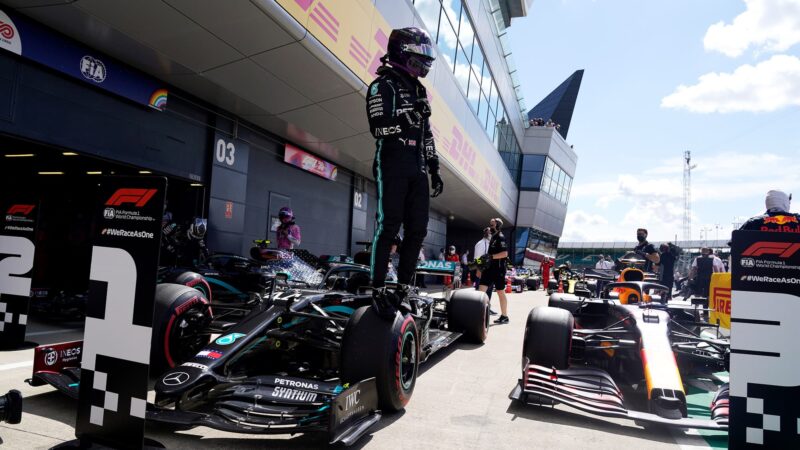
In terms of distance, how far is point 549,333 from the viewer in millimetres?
3664

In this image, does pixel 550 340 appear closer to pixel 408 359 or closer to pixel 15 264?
pixel 408 359

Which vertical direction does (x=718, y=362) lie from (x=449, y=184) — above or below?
below

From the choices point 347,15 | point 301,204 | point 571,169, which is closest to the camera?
point 347,15

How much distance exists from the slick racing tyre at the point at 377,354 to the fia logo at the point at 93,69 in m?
5.91

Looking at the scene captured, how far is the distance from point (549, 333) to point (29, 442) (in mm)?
3120

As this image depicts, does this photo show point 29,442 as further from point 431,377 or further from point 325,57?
point 325,57

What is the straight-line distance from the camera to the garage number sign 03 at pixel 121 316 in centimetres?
192

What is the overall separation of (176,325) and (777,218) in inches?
210

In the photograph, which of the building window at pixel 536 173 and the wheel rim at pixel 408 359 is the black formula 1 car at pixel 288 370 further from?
the building window at pixel 536 173

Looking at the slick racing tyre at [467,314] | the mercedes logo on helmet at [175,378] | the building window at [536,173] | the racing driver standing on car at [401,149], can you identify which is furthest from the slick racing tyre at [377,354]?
the building window at [536,173]

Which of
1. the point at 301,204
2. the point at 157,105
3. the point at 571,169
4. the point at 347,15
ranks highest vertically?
the point at 571,169

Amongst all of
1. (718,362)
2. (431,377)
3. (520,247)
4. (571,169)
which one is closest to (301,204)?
(431,377)

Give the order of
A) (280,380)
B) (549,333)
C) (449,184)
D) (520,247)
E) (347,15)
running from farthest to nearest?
(520,247), (449,184), (347,15), (549,333), (280,380)

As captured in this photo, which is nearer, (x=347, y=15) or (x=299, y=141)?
(x=347, y=15)
